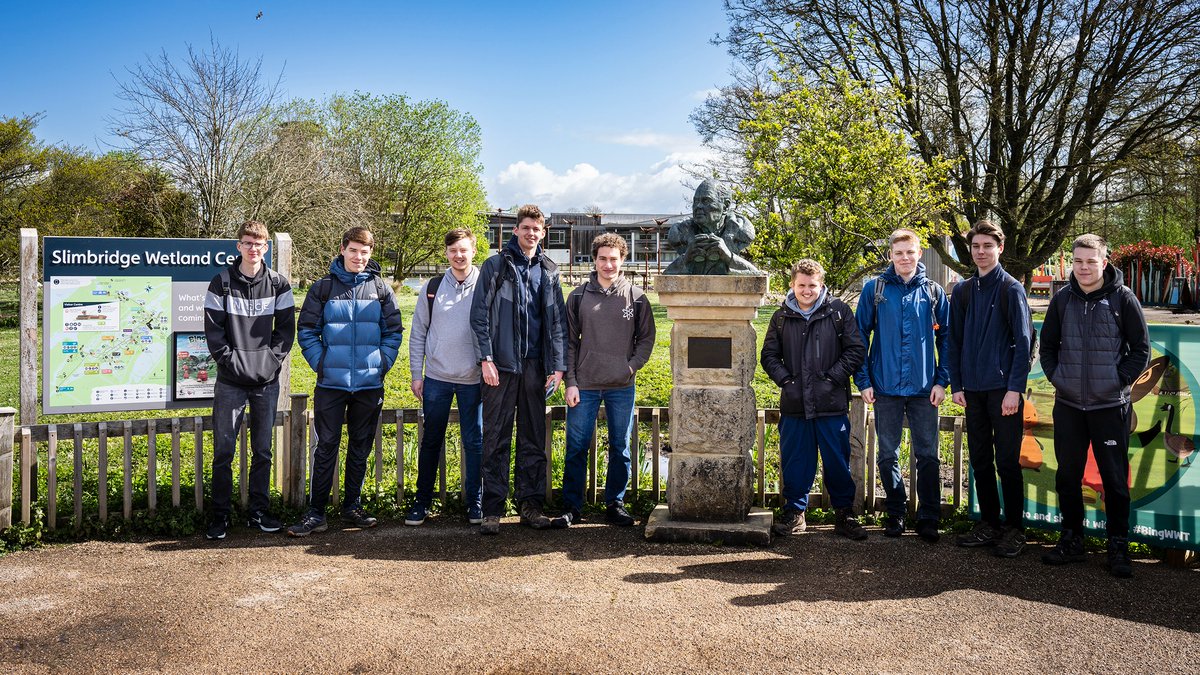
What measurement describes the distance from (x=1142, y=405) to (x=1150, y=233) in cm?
3954

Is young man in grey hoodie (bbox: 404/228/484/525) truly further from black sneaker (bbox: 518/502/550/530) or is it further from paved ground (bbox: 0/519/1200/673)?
paved ground (bbox: 0/519/1200/673)

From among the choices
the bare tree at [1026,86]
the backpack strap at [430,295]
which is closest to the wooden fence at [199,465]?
the backpack strap at [430,295]

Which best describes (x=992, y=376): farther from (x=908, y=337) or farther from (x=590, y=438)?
(x=590, y=438)

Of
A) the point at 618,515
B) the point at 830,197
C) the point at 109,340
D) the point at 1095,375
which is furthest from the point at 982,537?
the point at 109,340

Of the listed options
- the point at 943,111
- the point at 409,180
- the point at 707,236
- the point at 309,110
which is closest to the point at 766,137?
the point at 707,236

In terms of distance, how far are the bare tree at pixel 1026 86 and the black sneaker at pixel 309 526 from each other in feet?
47.8


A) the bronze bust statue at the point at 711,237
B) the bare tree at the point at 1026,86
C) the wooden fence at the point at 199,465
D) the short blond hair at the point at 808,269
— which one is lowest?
the wooden fence at the point at 199,465

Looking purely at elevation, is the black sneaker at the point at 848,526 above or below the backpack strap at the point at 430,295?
below

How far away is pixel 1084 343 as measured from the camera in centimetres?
480

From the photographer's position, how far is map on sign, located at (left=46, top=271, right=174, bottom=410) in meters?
5.81

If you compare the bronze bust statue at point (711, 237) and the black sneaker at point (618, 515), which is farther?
the bronze bust statue at point (711, 237)

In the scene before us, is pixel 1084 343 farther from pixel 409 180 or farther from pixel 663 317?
pixel 409 180

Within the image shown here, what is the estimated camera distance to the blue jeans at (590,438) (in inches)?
225

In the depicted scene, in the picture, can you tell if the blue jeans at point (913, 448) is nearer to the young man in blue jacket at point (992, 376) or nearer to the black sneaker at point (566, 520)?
the young man in blue jacket at point (992, 376)
